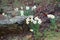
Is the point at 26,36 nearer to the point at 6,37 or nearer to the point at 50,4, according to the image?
the point at 6,37

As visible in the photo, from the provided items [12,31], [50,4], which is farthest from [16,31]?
[50,4]

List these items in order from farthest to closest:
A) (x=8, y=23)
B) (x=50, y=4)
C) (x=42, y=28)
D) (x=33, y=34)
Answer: (x=50, y=4) < (x=42, y=28) < (x=33, y=34) < (x=8, y=23)

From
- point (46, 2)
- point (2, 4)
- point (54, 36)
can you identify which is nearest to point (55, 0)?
point (46, 2)

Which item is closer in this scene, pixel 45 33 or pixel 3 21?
pixel 3 21

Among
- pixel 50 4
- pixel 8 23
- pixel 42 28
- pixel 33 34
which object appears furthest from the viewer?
pixel 50 4

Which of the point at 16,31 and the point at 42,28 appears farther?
the point at 42,28

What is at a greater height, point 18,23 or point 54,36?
point 18,23

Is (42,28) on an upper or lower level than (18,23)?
lower

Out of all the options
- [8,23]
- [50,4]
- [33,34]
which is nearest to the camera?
[8,23]

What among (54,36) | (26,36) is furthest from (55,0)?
(26,36)

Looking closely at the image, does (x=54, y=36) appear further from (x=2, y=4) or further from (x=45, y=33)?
(x=2, y=4)
